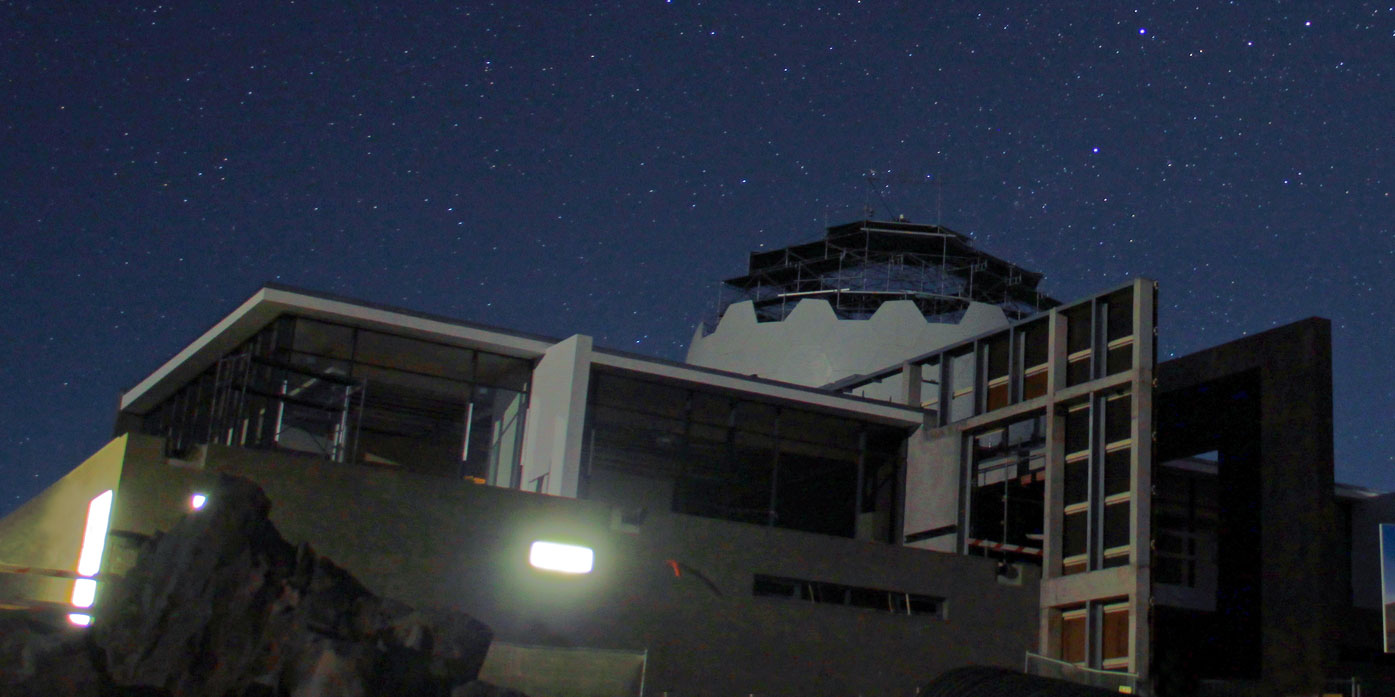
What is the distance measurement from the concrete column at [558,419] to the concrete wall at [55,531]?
271 inches

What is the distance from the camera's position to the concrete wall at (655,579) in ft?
63.9

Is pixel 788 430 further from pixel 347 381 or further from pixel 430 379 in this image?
pixel 347 381

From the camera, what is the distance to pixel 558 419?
23375 millimetres

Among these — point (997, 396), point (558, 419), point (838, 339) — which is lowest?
point (558, 419)

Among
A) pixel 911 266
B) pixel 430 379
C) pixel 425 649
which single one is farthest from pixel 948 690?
pixel 911 266

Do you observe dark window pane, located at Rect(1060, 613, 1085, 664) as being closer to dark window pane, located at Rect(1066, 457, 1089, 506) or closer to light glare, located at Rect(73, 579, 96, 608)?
dark window pane, located at Rect(1066, 457, 1089, 506)

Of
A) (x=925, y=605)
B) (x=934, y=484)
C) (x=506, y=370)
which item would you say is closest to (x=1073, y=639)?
(x=925, y=605)

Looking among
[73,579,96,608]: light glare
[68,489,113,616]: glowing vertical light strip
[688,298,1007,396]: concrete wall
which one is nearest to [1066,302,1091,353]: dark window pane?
[688,298,1007,396]: concrete wall

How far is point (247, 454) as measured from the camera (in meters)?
18.9

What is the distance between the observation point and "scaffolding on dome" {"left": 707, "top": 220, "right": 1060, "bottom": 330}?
41969mm

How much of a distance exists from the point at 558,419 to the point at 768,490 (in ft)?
26.9

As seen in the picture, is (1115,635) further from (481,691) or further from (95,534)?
(95,534)

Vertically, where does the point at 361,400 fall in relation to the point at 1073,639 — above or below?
above

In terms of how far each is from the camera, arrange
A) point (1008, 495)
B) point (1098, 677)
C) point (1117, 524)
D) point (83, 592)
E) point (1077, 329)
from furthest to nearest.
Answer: point (1008, 495) < point (1077, 329) < point (1117, 524) < point (1098, 677) < point (83, 592)
